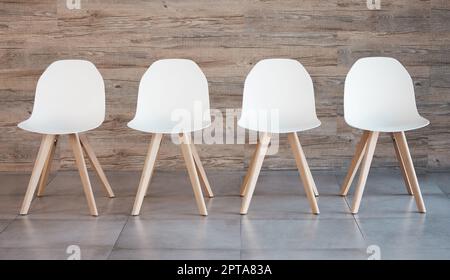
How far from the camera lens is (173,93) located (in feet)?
13.9

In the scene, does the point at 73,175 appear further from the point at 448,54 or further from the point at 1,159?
the point at 448,54

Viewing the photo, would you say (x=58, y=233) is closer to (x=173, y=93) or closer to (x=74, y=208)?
(x=74, y=208)

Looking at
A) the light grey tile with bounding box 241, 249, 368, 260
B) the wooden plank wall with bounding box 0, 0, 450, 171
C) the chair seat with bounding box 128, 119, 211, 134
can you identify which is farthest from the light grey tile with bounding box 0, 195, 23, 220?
the light grey tile with bounding box 241, 249, 368, 260

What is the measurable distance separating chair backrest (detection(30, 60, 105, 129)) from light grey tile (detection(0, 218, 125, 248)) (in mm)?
702

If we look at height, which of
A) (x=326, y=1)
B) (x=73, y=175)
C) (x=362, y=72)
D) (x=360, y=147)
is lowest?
(x=73, y=175)

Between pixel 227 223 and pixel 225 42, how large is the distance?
136 cm

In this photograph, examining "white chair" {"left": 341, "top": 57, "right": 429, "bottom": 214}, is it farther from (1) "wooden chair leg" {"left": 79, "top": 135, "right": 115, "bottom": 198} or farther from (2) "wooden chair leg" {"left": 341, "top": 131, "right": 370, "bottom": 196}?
(1) "wooden chair leg" {"left": 79, "top": 135, "right": 115, "bottom": 198}

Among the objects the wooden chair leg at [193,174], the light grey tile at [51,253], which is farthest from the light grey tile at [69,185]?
the light grey tile at [51,253]

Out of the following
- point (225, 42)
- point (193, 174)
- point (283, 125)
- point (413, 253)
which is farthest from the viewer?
point (225, 42)

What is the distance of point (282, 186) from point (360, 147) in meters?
0.59

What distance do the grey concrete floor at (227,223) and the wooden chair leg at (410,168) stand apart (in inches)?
2.4

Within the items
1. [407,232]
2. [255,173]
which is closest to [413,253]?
[407,232]

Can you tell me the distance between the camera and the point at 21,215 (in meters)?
3.92
